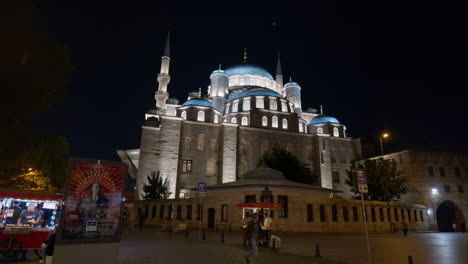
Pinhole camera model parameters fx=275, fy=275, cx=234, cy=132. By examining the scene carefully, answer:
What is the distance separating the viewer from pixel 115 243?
5668 mm

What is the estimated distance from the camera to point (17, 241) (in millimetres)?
7641

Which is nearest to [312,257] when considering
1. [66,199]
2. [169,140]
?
[66,199]

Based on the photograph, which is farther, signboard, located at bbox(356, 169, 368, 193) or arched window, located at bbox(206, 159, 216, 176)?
arched window, located at bbox(206, 159, 216, 176)

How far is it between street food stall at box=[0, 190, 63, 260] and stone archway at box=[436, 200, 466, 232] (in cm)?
3842

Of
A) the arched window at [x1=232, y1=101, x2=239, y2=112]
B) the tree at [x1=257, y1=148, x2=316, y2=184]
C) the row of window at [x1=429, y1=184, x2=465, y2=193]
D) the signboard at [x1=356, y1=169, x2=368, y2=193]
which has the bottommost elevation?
the signboard at [x1=356, y1=169, x2=368, y2=193]

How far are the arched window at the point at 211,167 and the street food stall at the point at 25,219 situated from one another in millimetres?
25751

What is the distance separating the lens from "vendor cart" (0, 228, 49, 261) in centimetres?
751

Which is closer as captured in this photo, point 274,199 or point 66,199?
point 66,199

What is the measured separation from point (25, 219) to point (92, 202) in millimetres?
4676

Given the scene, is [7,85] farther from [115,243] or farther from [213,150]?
[213,150]

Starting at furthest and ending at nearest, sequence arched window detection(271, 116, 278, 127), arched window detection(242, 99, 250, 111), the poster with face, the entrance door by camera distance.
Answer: arched window detection(242, 99, 250, 111) < arched window detection(271, 116, 278, 127) < the entrance door < the poster with face

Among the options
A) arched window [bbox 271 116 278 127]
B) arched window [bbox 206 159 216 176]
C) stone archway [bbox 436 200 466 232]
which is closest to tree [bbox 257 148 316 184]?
arched window [bbox 206 159 216 176]

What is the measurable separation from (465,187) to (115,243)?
3955 centimetres

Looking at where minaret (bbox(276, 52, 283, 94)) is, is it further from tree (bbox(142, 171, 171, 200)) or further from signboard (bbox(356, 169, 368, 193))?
signboard (bbox(356, 169, 368, 193))
